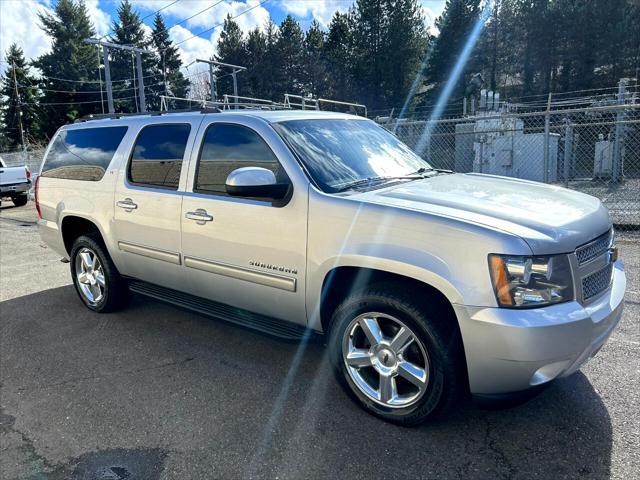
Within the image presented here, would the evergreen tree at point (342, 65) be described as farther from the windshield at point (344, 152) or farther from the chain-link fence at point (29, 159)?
the windshield at point (344, 152)

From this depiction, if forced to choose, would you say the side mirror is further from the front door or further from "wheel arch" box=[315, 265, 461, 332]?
"wheel arch" box=[315, 265, 461, 332]

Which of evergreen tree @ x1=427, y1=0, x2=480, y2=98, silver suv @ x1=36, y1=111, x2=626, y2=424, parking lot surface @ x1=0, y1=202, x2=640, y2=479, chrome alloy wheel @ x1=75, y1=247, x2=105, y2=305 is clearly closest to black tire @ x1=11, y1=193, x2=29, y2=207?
chrome alloy wheel @ x1=75, y1=247, x2=105, y2=305

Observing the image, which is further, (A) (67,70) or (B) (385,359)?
(A) (67,70)

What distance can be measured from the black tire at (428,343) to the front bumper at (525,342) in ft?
0.36

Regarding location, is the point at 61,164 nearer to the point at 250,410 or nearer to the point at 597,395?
the point at 250,410

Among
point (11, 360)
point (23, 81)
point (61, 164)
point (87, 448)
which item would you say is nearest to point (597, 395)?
point (87, 448)

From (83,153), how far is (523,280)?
4.31m

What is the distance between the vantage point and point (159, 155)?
13.8ft

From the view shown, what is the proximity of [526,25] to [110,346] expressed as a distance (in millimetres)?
46448

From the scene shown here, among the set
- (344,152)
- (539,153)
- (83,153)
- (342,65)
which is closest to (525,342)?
(344,152)

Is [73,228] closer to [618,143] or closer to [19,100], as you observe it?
[618,143]

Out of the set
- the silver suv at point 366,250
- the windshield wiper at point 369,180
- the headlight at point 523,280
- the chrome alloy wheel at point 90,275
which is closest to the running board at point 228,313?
the silver suv at point 366,250

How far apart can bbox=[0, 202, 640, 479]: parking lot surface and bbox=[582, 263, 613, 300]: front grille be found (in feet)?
2.59

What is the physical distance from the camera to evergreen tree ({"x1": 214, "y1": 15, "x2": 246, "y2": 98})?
5109cm
